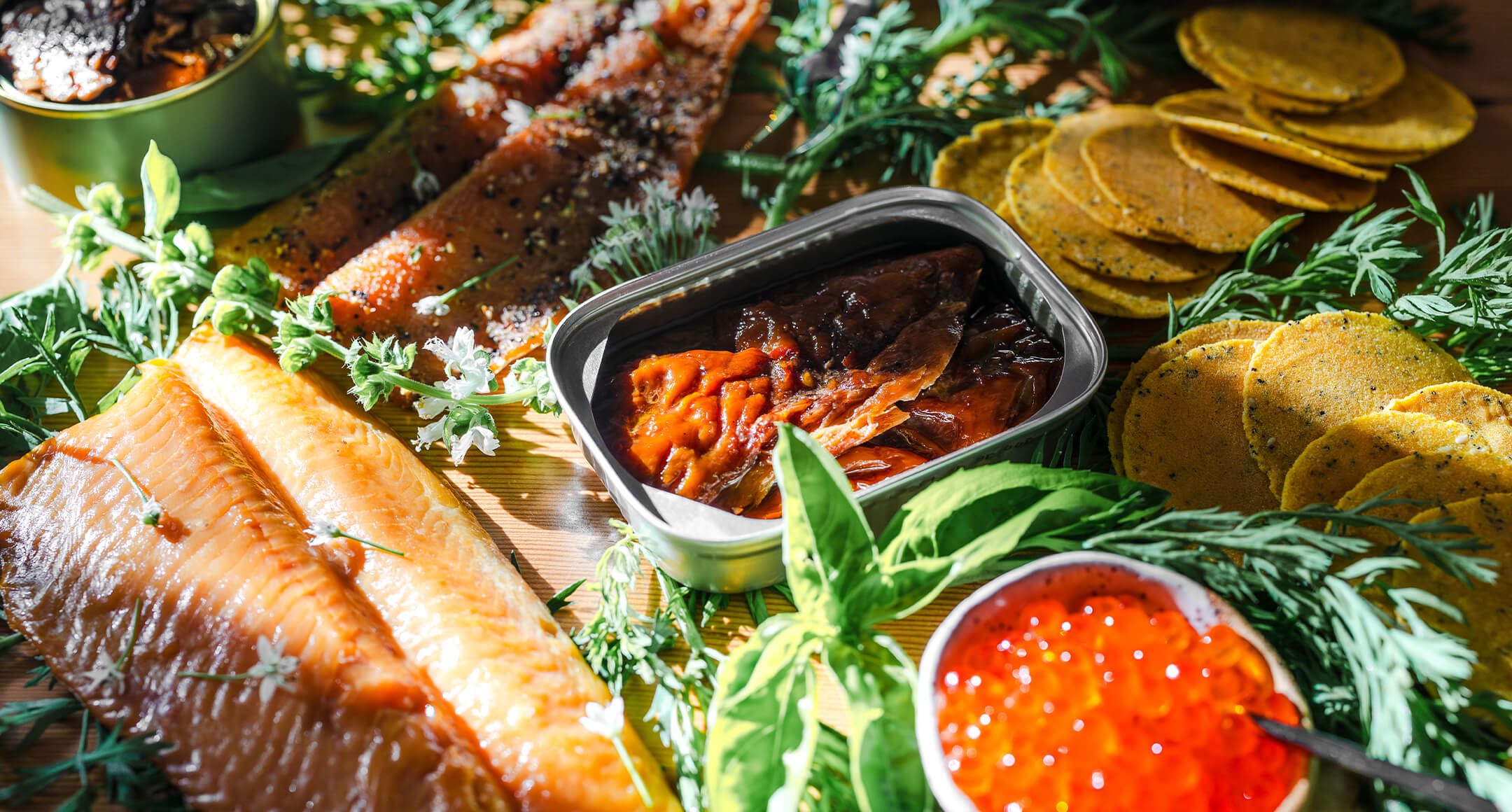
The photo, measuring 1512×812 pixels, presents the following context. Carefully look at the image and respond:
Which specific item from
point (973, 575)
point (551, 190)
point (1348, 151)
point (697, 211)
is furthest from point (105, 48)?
point (1348, 151)

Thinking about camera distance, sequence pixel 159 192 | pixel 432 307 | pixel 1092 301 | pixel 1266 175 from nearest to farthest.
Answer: pixel 159 192 < pixel 432 307 < pixel 1092 301 < pixel 1266 175

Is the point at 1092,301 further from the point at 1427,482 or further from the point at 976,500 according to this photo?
the point at 976,500

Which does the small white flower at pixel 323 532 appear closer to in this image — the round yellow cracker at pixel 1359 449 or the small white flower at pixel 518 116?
the small white flower at pixel 518 116

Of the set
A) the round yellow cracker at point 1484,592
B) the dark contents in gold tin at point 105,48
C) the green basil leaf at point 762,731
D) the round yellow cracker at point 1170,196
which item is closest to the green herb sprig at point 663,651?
the green basil leaf at point 762,731

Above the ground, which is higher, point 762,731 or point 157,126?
point 157,126

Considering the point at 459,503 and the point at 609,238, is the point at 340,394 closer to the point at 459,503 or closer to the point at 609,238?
the point at 459,503

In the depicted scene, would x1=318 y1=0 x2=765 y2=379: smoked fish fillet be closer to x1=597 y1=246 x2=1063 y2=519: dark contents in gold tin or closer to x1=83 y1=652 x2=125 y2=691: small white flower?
x1=597 y1=246 x2=1063 y2=519: dark contents in gold tin
